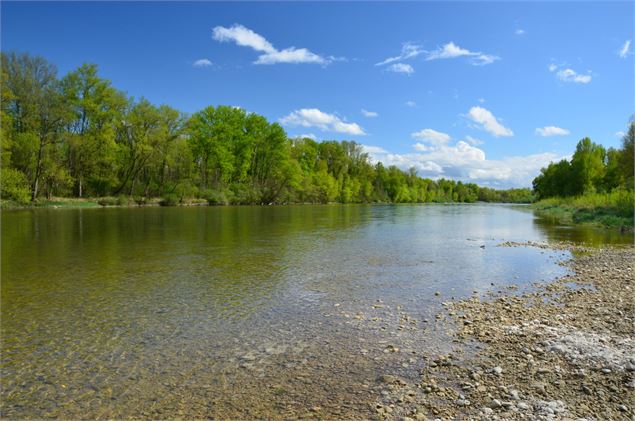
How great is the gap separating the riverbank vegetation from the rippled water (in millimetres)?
28654

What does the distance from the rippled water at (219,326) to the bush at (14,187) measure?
38.7 meters

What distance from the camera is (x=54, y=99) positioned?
55.9 m

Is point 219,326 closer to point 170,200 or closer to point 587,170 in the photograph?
point 170,200

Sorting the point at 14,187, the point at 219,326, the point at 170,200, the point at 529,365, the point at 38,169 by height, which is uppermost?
the point at 38,169

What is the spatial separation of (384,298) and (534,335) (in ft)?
12.6

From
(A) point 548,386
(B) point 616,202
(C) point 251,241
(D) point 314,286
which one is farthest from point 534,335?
(B) point 616,202

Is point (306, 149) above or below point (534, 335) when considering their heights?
above

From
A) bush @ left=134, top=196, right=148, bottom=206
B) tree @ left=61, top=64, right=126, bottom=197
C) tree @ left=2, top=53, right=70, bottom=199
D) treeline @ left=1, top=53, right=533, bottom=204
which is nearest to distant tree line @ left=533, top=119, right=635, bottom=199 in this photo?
treeline @ left=1, top=53, right=533, bottom=204

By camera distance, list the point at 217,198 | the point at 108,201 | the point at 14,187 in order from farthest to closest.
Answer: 1. the point at 217,198
2. the point at 108,201
3. the point at 14,187

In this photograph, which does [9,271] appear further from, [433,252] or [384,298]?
[433,252]

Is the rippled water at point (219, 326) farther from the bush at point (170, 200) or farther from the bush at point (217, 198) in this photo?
the bush at point (217, 198)

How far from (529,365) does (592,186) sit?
9365 centimetres

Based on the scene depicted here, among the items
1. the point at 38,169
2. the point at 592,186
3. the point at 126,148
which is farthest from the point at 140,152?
the point at 592,186

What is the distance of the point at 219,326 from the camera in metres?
8.27
